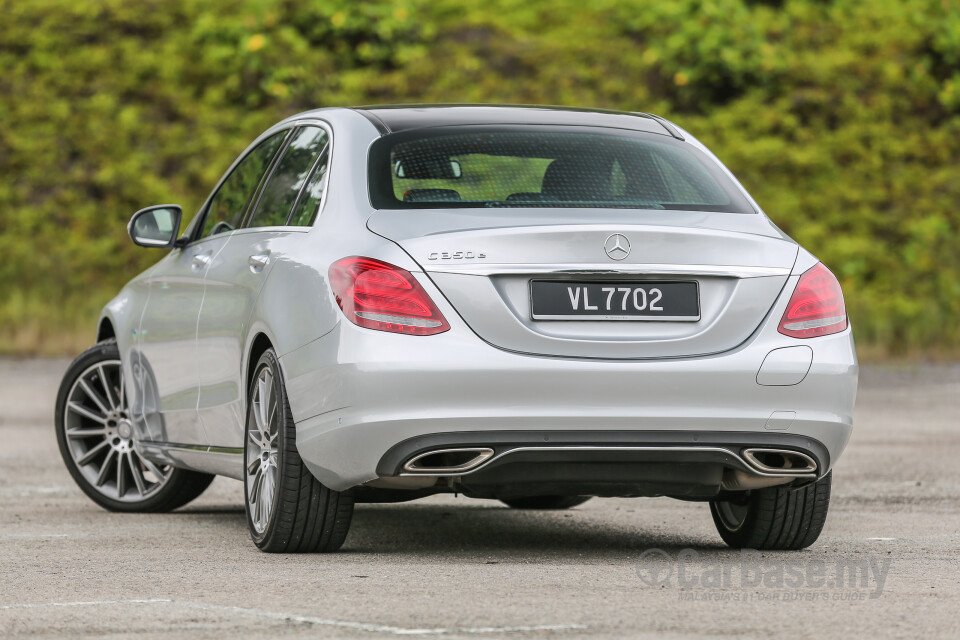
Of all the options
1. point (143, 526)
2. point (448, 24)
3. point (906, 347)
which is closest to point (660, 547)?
point (143, 526)

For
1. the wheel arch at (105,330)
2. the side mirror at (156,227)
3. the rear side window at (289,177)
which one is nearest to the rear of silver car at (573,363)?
the rear side window at (289,177)

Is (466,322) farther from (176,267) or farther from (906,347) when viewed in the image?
(906,347)

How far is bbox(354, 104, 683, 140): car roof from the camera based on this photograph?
6.99 metres

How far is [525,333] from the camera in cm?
595

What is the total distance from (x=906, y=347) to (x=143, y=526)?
43.6ft

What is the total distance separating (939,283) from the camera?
21000 mm

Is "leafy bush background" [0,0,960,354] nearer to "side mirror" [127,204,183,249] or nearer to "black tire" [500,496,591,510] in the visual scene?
"black tire" [500,496,591,510]

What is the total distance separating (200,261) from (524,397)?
2347 millimetres

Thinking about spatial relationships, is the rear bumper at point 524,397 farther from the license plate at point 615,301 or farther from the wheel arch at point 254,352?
the wheel arch at point 254,352

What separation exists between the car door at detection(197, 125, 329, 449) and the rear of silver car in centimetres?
70

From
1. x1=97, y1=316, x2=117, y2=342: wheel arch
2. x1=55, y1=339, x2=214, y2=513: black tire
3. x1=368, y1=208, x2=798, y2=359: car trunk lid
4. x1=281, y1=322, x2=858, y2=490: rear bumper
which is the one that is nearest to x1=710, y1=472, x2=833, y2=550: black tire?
x1=281, y1=322, x2=858, y2=490: rear bumper

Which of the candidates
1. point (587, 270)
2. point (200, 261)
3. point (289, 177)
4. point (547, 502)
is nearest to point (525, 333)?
point (587, 270)

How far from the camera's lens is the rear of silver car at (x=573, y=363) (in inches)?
234

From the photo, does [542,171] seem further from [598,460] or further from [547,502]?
[547,502]
